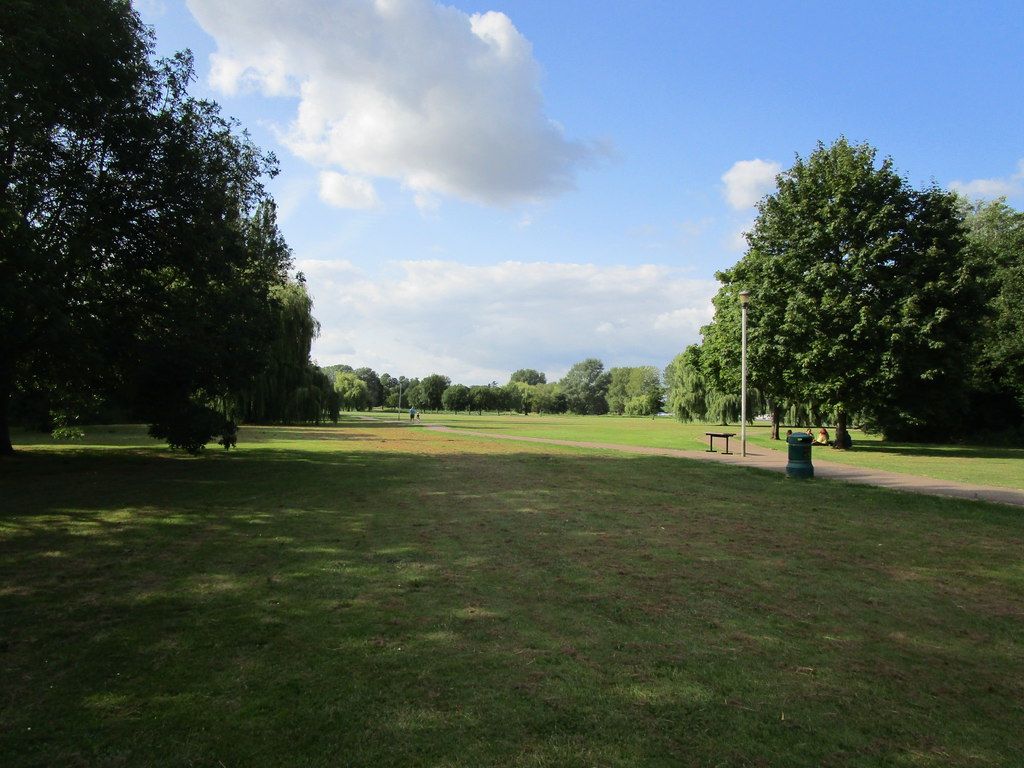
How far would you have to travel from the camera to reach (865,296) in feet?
78.0

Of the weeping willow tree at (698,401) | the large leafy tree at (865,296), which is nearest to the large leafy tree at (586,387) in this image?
the weeping willow tree at (698,401)

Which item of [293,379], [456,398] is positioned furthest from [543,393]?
[293,379]

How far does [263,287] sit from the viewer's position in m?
18.5

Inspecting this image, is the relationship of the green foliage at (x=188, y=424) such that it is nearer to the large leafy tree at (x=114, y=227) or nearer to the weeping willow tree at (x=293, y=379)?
the large leafy tree at (x=114, y=227)

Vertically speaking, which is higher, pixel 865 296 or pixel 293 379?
pixel 865 296

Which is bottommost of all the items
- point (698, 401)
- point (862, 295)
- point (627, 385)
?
point (698, 401)

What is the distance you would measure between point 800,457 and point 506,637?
12557 mm

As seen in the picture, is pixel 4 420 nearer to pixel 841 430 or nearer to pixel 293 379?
pixel 293 379

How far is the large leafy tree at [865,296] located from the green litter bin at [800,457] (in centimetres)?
1061

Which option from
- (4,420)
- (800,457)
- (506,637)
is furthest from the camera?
(4,420)

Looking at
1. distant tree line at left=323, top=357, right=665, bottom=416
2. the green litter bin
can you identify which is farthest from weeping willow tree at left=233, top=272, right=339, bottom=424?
distant tree line at left=323, top=357, right=665, bottom=416

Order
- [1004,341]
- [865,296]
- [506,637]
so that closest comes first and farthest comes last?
1. [506,637]
2. [865,296]
3. [1004,341]

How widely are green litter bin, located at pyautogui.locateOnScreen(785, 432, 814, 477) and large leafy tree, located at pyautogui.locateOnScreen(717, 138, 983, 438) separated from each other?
10.6 m

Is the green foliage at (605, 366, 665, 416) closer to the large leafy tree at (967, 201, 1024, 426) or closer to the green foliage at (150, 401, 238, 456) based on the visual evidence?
the large leafy tree at (967, 201, 1024, 426)
